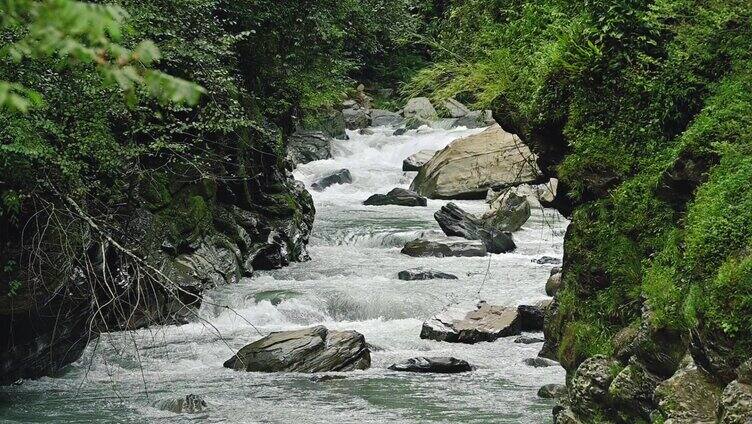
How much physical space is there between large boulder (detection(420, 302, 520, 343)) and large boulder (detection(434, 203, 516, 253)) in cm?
528

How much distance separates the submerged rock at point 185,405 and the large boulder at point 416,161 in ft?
59.7

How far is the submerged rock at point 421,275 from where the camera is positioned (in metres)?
16.2

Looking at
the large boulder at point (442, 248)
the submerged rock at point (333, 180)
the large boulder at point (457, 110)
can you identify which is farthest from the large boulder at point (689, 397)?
the large boulder at point (457, 110)

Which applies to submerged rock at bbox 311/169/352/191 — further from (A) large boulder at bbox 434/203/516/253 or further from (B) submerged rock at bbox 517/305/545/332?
(B) submerged rock at bbox 517/305/545/332

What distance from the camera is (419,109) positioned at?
111 ft

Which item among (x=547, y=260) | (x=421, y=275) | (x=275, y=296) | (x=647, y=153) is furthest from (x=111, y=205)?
(x=547, y=260)

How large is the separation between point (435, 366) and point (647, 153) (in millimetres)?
5204

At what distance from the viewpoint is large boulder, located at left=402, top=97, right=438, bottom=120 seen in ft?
108

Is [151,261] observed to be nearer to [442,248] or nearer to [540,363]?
[540,363]

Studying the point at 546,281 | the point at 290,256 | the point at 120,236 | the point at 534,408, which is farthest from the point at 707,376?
the point at 290,256

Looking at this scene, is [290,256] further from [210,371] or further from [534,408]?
[534,408]

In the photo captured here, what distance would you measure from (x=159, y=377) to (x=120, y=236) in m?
1.91

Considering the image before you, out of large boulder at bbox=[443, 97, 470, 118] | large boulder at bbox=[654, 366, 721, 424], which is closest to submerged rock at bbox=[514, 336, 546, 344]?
large boulder at bbox=[654, 366, 721, 424]

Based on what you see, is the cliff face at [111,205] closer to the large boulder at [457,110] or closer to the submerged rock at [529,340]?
the submerged rock at [529,340]
